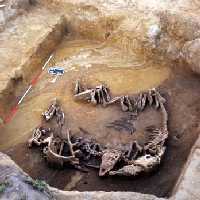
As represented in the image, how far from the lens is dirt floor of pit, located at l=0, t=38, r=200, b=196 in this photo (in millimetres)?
8523

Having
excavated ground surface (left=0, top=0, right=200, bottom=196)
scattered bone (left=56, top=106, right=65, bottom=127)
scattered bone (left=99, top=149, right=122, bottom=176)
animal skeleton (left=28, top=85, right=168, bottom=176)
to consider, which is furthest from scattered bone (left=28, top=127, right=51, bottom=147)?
scattered bone (left=99, top=149, right=122, bottom=176)

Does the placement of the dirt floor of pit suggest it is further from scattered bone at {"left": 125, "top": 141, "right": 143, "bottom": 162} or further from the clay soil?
scattered bone at {"left": 125, "top": 141, "right": 143, "bottom": 162}

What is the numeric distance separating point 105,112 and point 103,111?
59 millimetres

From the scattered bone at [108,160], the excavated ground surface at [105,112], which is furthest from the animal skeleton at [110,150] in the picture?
the excavated ground surface at [105,112]

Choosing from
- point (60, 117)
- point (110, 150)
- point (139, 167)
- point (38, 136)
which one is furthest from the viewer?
point (60, 117)

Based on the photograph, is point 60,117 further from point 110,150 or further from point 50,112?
point 110,150

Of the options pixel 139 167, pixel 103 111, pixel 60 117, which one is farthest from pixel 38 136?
pixel 139 167

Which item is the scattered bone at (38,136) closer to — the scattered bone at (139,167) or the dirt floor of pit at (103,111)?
the dirt floor of pit at (103,111)

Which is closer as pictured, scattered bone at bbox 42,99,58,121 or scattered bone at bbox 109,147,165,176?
scattered bone at bbox 109,147,165,176

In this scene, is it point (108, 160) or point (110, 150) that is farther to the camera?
point (110, 150)

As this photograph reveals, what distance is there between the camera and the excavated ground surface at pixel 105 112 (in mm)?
8547

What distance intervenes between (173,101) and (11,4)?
4.67 m

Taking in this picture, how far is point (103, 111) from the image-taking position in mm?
9953

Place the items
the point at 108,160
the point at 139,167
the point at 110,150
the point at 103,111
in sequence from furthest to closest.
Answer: the point at 103,111 < the point at 110,150 < the point at 108,160 < the point at 139,167
